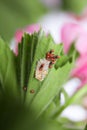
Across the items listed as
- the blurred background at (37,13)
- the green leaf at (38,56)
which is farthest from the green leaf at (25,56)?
the blurred background at (37,13)

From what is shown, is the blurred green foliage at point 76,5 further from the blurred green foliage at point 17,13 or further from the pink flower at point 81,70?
the pink flower at point 81,70

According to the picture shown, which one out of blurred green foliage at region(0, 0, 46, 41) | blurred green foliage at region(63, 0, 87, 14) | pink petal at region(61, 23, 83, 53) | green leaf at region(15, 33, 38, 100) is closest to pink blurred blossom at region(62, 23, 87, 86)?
pink petal at region(61, 23, 83, 53)

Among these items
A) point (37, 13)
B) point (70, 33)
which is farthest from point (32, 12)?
point (70, 33)

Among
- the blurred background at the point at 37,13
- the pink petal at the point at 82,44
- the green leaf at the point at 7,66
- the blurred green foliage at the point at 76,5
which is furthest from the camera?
the blurred green foliage at the point at 76,5

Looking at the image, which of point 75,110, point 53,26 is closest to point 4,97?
point 75,110

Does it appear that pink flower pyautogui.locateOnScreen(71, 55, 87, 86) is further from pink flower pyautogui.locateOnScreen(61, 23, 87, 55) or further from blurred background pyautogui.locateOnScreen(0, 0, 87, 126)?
blurred background pyautogui.locateOnScreen(0, 0, 87, 126)
